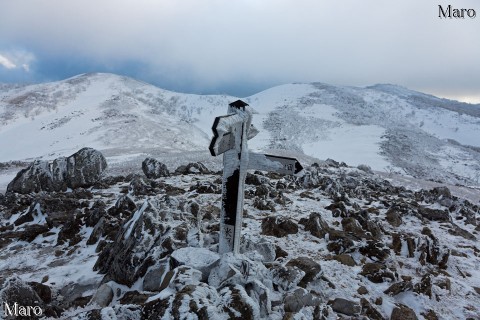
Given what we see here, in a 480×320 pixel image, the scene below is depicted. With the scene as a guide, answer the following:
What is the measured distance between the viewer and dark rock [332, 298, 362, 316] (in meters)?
7.27

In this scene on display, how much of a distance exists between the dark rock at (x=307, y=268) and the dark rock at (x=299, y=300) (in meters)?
0.87

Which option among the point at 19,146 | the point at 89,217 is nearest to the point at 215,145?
the point at 89,217

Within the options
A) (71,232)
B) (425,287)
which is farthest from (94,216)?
(425,287)

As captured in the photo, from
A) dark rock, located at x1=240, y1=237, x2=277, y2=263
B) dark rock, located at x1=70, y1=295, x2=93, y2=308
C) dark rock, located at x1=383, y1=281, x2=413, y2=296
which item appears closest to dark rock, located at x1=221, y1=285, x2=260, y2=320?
dark rock, located at x1=240, y1=237, x2=277, y2=263

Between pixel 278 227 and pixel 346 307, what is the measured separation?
15.8 feet

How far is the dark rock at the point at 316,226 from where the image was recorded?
11919 millimetres

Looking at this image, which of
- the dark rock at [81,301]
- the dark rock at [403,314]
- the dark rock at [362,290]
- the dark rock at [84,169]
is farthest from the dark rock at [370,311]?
the dark rock at [84,169]

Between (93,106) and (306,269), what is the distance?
125 metres

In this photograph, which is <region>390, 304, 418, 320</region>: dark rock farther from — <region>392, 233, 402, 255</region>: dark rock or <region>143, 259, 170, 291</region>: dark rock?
<region>143, 259, 170, 291</region>: dark rock

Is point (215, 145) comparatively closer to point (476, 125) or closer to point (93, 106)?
point (93, 106)

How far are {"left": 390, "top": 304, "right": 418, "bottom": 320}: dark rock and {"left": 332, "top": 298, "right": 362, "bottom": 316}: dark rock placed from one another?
0.86 metres

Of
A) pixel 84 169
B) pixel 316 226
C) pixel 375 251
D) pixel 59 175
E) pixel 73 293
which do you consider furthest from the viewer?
pixel 84 169

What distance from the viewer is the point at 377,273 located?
9039mm

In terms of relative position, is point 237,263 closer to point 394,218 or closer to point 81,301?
point 81,301
